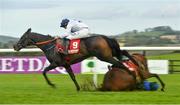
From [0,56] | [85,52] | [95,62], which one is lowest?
[0,56]

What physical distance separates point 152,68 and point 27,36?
871cm

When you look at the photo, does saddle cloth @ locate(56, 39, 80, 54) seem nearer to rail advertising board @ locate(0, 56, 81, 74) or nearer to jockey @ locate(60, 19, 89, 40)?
jockey @ locate(60, 19, 89, 40)

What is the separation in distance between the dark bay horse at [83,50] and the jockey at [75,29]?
147 mm

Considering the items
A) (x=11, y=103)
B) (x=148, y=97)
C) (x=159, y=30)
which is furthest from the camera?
(x=159, y=30)

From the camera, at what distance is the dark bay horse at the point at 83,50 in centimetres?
1359

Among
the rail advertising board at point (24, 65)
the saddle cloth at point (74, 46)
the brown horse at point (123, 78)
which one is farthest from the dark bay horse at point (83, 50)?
the rail advertising board at point (24, 65)

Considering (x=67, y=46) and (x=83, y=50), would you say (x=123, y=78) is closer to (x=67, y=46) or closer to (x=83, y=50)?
(x=83, y=50)

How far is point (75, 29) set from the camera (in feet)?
45.4

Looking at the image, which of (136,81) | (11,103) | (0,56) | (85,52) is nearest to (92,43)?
(85,52)

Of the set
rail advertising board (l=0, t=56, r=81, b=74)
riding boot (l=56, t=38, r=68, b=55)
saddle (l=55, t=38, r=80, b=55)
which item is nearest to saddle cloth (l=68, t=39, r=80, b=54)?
saddle (l=55, t=38, r=80, b=55)

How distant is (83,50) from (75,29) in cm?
55

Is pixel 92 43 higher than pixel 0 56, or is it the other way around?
pixel 92 43

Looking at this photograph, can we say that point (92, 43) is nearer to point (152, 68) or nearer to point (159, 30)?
point (152, 68)

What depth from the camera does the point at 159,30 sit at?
26.7 m
